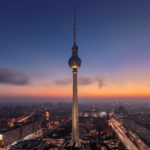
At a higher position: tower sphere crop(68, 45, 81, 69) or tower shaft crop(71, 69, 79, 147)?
tower sphere crop(68, 45, 81, 69)

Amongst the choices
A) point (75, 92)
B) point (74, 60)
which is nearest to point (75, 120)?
point (75, 92)

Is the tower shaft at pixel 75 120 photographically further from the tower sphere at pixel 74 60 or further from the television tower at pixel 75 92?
the tower sphere at pixel 74 60

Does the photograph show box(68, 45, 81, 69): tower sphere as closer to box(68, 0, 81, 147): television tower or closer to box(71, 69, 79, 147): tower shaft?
box(68, 0, 81, 147): television tower

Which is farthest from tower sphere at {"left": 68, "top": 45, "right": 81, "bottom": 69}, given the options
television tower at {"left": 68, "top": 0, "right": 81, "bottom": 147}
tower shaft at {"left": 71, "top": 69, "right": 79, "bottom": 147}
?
tower shaft at {"left": 71, "top": 69, "right": 79, "bottom": 147}

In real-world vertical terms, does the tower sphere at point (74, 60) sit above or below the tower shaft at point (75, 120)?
above

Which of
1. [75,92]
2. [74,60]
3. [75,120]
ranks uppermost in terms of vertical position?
[74,60]

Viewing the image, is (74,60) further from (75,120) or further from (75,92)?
(75,120)

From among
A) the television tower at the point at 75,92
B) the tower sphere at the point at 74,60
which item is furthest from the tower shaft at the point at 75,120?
the tower sphere at the point at 74,60

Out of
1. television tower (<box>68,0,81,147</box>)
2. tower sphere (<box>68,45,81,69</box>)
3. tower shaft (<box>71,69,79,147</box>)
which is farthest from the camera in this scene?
tower sphere (<box>68,45,81,69</box>)

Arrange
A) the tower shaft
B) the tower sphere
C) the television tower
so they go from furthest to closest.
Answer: the tower sphere → the television tower → the tower shaft
